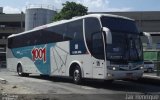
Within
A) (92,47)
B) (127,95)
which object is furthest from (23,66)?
(127,95)

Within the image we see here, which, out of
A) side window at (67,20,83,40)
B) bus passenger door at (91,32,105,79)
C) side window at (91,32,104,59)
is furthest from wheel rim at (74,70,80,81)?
side window at (91,32,104,59)

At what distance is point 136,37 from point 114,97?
18.4ft

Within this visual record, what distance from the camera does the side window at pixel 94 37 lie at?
64.4ft

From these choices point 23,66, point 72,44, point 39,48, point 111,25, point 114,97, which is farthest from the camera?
point 23,66

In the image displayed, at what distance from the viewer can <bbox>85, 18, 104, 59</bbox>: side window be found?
1962 cm

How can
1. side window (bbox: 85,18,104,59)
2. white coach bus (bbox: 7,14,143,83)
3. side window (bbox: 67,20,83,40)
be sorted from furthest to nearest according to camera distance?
side window (bbox: 67,20,83,40), side window (bbox: 85,18,104,59), white coach bus (bbox: 7,14,143,83)

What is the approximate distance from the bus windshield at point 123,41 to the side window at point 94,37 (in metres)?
0.38

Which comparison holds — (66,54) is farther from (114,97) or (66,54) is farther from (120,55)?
(114,97)

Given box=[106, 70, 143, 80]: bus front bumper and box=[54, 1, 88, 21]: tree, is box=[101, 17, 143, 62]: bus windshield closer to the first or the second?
box=[106, 70, 143, 80]: bus front bumper

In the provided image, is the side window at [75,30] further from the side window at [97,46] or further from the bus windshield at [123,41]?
the bus windshield at [123,41]

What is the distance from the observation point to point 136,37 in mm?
20797

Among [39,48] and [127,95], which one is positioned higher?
[39,48]

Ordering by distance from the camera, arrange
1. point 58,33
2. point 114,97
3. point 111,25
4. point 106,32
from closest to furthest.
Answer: point 114,97 → point 106,32 → point 111,25 → point 58,33

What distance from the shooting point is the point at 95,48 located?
1998cm
